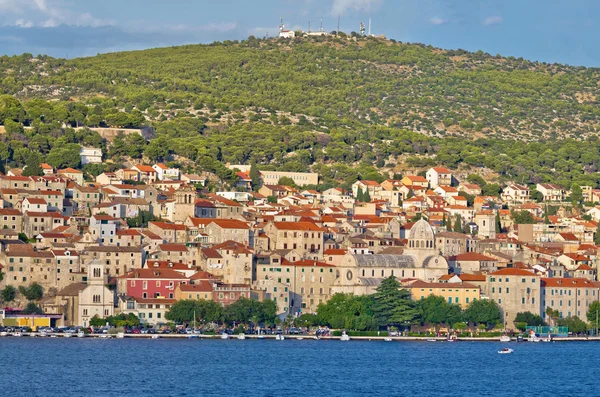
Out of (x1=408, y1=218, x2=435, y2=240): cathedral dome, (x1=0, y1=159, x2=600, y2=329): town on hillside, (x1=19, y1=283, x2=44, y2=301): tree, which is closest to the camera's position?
(x1=19, y1=283, x2=44, y2=301): tree

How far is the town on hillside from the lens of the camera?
9431 cm

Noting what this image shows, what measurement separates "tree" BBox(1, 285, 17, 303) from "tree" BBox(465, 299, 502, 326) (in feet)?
92.9

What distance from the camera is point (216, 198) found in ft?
390

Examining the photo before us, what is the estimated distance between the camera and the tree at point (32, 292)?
307 feet

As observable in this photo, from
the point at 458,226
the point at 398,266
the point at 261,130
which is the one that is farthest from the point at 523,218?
the point at 261,130

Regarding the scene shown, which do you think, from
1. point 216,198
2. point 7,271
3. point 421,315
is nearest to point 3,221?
point 7,271

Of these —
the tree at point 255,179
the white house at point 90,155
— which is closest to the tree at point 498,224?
the tree at point 255,179

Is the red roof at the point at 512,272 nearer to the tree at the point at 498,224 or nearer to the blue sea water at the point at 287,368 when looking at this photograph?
the blue sea water at the point at 287,368

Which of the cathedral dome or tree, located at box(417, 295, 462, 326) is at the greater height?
the cathedral dome

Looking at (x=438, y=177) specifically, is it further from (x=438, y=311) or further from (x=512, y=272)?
(x=438, y=311)

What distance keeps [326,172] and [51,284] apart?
55.9m

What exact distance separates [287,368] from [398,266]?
25.1m

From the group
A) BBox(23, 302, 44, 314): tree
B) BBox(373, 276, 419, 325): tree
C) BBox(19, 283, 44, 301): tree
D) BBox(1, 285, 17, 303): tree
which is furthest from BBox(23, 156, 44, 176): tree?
BBox(373, 276, 419, 325): tree

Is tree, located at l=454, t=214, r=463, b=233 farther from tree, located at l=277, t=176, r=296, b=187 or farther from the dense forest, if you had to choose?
tree, located at l=277, t=176, r=296, b=187
